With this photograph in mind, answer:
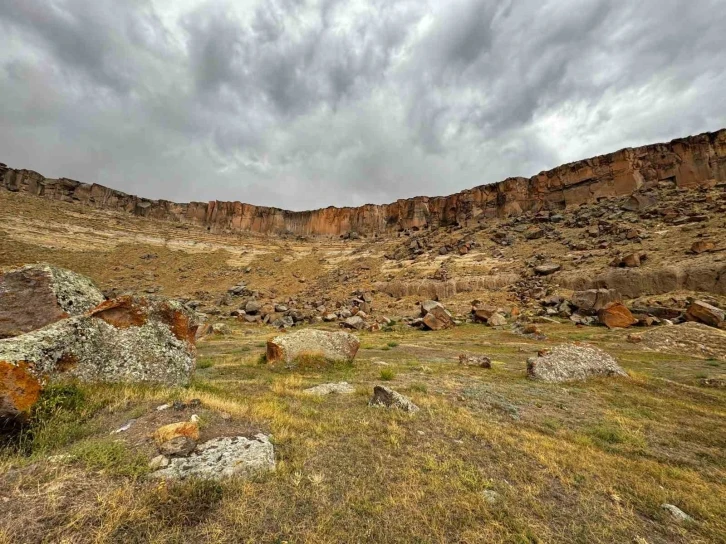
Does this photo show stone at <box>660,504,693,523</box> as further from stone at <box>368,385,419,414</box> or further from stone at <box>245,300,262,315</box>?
stone at <box>245,300,262,315</box>

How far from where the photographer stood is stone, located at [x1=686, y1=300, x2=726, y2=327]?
19.7 m

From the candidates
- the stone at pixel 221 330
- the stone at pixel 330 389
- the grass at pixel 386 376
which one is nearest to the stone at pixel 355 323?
the stone at pixel 221 330

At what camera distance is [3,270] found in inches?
305

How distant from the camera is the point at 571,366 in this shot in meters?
11.2

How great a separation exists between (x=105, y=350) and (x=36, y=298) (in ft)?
9.05

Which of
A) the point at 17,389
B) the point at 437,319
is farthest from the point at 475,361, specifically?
the point at 437,319

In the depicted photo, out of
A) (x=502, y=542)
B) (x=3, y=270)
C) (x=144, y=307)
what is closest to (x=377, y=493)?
(x=502, y=542)

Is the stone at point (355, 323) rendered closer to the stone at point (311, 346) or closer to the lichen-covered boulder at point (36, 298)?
the stone at point (311, 346)

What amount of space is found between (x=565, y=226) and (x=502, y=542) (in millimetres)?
56386

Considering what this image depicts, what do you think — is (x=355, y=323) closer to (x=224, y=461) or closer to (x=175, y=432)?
(x=175, y=432)

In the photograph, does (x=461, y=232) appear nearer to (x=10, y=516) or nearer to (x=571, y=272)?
(x=571, y=272)

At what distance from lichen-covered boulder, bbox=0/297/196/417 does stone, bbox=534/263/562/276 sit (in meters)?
38.1

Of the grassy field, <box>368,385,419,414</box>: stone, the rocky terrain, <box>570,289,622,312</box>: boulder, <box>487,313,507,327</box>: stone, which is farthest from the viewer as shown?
<box>487,313,507,327</box>: stone

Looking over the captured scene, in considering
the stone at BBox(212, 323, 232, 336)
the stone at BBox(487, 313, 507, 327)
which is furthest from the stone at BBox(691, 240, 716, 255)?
the stone at BBox(212, 323, 232, 336)
